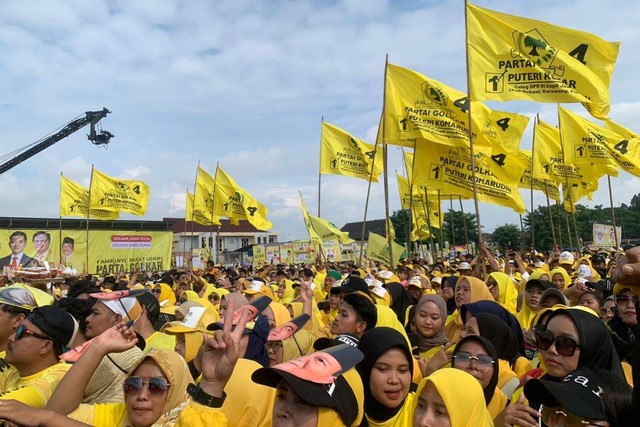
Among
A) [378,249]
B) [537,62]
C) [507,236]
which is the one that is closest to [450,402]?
[537,62]

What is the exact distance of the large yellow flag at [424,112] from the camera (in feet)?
34.4

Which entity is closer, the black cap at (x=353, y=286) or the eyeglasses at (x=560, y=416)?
the eyeglasses at (x=560, y=416)

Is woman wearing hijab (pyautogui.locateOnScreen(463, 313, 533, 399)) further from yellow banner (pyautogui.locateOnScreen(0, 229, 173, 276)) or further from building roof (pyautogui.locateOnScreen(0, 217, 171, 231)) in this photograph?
building roof (pyautogui.locateOnScreen(0, 217, 171, 231))

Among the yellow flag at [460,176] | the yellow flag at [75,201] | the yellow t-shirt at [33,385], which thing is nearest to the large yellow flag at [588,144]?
the yellow flag at [460,176]

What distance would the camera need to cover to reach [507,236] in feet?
205

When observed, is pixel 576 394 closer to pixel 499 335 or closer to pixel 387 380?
pixel 387 380

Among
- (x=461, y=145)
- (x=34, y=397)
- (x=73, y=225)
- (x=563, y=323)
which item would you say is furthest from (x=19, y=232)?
(x=563, y=323)

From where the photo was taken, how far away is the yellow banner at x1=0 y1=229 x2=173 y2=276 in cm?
2417

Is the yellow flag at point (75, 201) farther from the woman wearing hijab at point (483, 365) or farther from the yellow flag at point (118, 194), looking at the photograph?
the woman wearing hijab at point (483, 365)

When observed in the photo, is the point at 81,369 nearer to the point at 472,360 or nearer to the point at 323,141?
the point at 472,360

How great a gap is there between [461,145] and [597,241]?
1192 cm

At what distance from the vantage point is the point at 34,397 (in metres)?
2.64

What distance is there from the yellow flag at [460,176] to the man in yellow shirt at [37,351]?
29.8 ft

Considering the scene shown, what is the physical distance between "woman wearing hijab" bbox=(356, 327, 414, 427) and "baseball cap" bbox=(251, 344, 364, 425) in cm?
49
